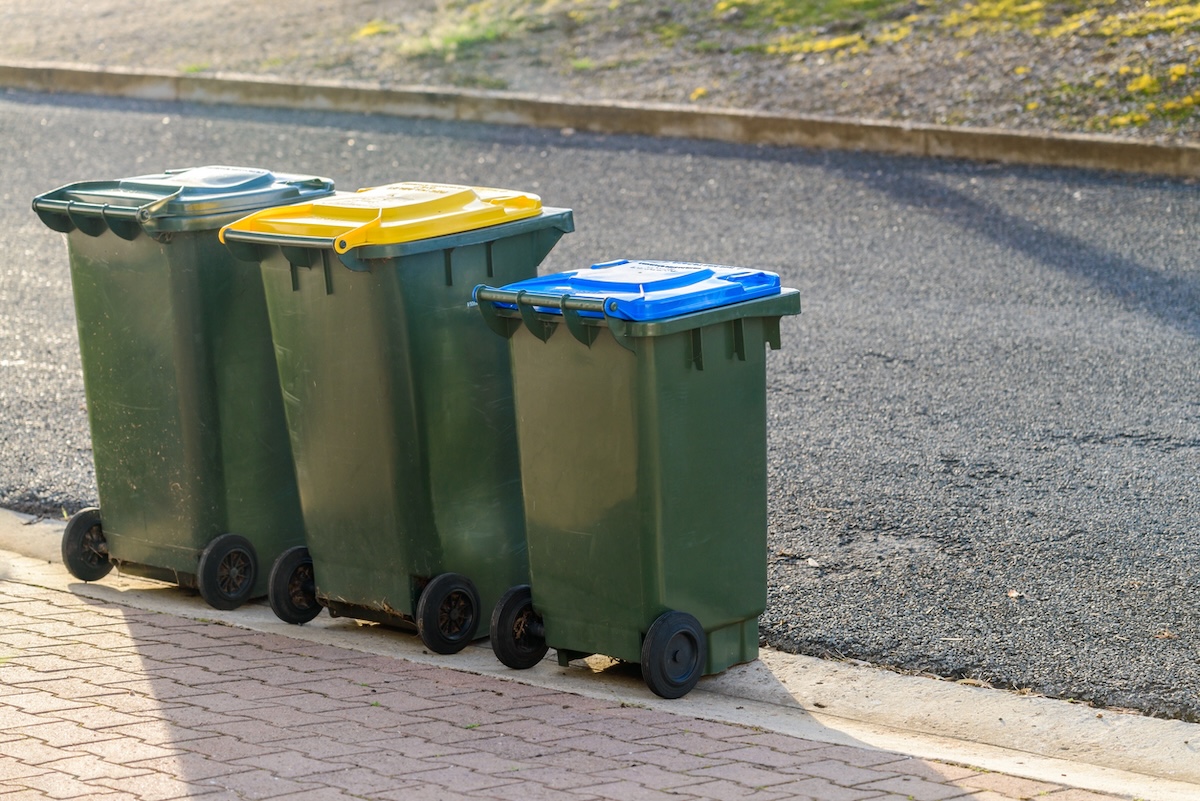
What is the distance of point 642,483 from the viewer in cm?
420

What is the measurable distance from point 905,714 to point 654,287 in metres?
1.36

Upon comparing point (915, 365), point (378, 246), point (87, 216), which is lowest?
point (915, 365)

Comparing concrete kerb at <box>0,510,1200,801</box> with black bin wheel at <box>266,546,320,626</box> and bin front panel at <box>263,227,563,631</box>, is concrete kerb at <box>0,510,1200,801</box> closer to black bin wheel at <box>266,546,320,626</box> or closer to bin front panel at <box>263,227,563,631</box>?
black bin wheel at <box>266,546,320,626</box>

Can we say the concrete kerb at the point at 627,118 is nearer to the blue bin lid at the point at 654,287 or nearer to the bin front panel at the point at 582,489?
the blue bin lid at the point at 654,287

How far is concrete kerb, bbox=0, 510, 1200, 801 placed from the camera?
3.91m

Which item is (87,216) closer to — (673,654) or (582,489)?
(582,489)

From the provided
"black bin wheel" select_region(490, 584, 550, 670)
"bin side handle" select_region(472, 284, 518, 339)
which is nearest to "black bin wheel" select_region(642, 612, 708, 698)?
"black bin wheel" select_region(490, 584, 550, 670)

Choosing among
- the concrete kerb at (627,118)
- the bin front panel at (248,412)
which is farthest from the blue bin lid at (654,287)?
the concrete kerb at (627,118)

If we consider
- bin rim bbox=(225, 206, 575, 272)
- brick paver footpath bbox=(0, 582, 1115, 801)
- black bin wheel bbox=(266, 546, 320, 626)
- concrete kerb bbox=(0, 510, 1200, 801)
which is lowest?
concrete kerb bbox=(0, 510, 1200, 801)

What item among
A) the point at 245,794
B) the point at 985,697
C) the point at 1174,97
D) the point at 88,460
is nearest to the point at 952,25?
the point at 1174,97

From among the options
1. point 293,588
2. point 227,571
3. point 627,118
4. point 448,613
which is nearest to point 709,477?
point 448,613

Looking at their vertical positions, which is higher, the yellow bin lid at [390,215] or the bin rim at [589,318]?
the yellow bin lid at [390,215]

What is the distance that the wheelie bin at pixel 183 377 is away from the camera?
16.4ft

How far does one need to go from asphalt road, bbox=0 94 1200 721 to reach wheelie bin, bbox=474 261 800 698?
59 centimetres
